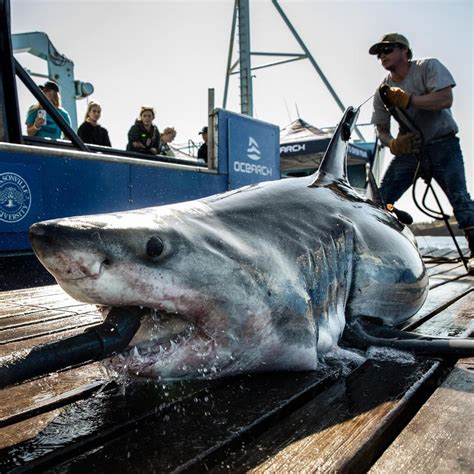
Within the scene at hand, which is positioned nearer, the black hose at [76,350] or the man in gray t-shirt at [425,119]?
the black hose at [76,350]

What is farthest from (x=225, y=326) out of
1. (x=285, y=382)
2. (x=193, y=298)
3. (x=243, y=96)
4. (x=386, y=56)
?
(x=243, y=96)

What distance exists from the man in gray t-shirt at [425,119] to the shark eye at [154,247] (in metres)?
3.15

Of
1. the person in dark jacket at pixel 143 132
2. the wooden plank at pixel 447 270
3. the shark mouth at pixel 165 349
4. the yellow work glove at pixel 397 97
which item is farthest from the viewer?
the person in dark jacket at pixel 143 132

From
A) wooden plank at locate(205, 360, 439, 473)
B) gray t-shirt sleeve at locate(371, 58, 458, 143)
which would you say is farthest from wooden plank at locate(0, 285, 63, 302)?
gray t-shirt sleeve at locate(371, 58, 458, 143)

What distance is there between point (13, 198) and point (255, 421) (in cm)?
309

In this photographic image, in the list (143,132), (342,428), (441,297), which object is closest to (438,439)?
(342,428)

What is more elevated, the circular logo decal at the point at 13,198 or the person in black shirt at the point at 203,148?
the person in black shirt at the point at 203,148

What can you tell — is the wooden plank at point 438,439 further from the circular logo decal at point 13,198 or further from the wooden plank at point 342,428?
the circular logo decal at point 13,198

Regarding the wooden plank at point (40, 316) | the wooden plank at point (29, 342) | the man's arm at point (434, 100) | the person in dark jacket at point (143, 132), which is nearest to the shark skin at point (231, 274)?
the wooden plank at point (29, 342)

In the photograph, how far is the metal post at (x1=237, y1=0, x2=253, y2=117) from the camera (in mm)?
14453

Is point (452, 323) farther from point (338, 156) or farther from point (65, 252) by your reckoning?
point (65, 252)

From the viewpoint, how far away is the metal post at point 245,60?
47.4 ft

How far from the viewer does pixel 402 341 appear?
1.56 meters

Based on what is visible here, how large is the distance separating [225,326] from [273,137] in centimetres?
572
